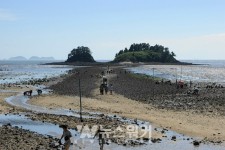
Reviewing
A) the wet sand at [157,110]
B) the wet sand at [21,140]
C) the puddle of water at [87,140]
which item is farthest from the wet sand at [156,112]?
the wet sand at [21,140]

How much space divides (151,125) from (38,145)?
411 inches

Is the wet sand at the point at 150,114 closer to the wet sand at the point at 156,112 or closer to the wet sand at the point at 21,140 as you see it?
the wet sand at the point at 156,112

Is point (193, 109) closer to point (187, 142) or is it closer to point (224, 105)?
point (224, 105)

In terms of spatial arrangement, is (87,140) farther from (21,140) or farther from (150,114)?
(150,114)

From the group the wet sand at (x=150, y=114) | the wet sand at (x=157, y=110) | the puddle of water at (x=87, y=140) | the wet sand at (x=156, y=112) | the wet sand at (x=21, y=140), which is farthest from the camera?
the wet sand at (x=157, y=110)

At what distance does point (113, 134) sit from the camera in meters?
26.5

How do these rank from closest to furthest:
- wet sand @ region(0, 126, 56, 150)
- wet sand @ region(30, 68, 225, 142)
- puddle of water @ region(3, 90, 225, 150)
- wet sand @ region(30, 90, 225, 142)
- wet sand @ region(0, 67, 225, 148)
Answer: wet sand @ region(0, 126, 56, 150) → puddle of water @ region(3, 90, 225, 150) → wet sand @ region(30, 90, 225, 142) → wet sand @ region(30, 68, 225, 142) → wet sand @ region(0, 67, 225, 148)

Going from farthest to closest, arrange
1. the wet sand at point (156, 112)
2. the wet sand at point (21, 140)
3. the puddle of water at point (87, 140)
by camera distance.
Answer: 1. the wet sand at point (156, 112)
2. the puddle of water at point (87, 140)
3. the wet sand at point (21, 140)

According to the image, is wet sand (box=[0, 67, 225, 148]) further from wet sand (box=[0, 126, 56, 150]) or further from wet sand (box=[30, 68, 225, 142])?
wet sand (box=[0, 126, 56, 150])

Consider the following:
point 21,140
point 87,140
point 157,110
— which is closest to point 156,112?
point 157,110

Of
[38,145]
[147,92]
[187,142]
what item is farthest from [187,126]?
[147,92]

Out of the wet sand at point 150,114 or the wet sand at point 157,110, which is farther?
the wet sand at point 157,110

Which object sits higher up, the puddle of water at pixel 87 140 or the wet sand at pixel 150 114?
the wet sand at pixel 150 114

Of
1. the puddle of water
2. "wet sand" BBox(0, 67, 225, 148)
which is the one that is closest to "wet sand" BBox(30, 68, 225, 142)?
"wet sand" BBox(0, 67, 225, 148)
